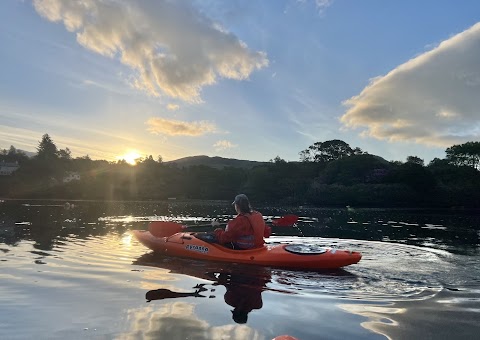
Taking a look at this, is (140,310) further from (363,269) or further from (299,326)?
(363,269)

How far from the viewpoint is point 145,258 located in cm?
974

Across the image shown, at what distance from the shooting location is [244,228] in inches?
353

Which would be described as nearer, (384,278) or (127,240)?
(384,278)

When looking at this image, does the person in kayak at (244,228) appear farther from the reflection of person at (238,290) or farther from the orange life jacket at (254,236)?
the reflection of person at (238,290)

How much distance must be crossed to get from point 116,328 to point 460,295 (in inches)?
211

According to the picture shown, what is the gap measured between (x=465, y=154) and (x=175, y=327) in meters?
92.2

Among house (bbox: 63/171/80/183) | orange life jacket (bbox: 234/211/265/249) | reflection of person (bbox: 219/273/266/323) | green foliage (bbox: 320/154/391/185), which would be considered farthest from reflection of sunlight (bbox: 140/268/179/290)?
house (bbox: 63/171/80/183)

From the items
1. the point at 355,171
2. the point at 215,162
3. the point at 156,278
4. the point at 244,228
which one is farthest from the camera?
the point at 215,162

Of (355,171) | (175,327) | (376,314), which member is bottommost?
(175,327)

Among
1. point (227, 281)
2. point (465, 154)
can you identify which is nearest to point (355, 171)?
point (465, 154)

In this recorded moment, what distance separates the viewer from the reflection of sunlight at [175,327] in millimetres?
4293

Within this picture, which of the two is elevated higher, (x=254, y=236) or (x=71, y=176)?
(x=71, y=176)

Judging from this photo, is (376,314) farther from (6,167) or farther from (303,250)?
(6,167)

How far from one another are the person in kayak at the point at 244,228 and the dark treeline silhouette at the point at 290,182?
54.8m
